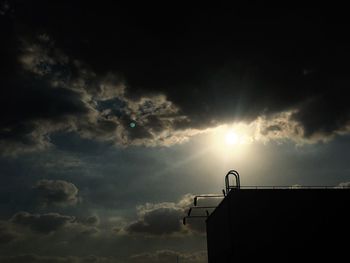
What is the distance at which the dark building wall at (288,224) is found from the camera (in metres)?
31.7

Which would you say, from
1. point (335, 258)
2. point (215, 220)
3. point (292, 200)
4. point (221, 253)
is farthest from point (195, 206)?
point (335, 258)

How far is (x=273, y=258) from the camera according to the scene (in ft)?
104

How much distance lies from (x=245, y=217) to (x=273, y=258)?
4201mm

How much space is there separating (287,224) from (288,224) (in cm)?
9

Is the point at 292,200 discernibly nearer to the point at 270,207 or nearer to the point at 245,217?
the point at 270,207

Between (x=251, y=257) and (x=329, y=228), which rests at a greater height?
(x=329, y=228)

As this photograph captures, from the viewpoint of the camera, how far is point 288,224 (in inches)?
1286

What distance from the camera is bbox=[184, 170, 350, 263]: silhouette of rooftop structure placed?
104ft

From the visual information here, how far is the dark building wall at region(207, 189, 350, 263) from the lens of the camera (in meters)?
31.7

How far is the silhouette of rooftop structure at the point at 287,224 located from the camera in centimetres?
3172

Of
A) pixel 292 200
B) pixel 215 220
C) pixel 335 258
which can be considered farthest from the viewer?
→ pixel 215 220

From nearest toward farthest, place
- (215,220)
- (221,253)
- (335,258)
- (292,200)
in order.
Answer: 1. (335,258)
2. (292,200)
3. (221,253)
4. (215,220)

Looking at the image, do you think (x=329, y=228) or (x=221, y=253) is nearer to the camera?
(x=329, y=228)

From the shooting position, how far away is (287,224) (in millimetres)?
32688
